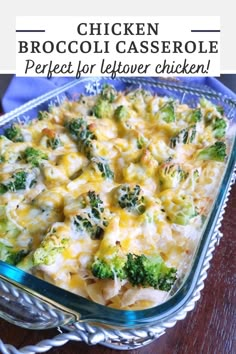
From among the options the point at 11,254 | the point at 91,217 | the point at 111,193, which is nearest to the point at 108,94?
the point at 111,193

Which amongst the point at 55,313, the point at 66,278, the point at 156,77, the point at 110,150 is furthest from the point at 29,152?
the point at 156,77

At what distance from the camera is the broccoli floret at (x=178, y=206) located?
3.34 feet

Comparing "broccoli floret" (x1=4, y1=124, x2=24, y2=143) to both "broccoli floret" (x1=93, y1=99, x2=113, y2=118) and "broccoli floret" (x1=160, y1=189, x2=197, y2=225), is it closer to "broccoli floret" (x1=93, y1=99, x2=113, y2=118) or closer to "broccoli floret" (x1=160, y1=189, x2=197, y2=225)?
"broccoli floret" (x1=93, y1=99, x2=113, y2=118)

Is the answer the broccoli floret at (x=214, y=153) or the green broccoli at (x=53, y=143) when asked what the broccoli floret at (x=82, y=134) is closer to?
the green broccoli at (x=53, y=143)

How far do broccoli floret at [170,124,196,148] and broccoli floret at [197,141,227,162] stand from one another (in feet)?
0.21

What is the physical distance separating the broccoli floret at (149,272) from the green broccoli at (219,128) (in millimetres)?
684

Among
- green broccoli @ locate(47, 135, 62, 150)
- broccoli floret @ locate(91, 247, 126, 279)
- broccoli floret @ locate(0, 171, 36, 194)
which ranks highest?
green broccoli @ locate(47, 135, 62, 150)

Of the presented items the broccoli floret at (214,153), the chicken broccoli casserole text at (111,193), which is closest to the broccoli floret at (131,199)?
the chicken broccoli casserole text at (111,193)

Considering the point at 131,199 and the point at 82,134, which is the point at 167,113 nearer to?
the point at 82,134

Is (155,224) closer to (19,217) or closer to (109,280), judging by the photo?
(109,280)

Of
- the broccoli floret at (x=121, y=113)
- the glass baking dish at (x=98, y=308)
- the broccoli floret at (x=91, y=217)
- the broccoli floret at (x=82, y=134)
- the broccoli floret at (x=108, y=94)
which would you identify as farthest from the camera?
the broccoli floret at (x=108, y=94)

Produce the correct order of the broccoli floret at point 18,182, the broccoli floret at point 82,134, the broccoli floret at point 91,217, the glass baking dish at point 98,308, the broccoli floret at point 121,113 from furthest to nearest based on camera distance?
the broccoli floret at point 121,113 < the broccoli floret at point 82,134 < the broccoli floret at point 18,182 < the broccoli floret at point 91,217 < the glass baking dish at point 98,308

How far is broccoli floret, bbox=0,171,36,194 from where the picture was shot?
3.49ft

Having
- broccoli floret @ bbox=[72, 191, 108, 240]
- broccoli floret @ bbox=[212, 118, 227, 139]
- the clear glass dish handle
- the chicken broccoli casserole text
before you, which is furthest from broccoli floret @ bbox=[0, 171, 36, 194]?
broccoli floret @ bbox=[212, 118, 227, 139]
